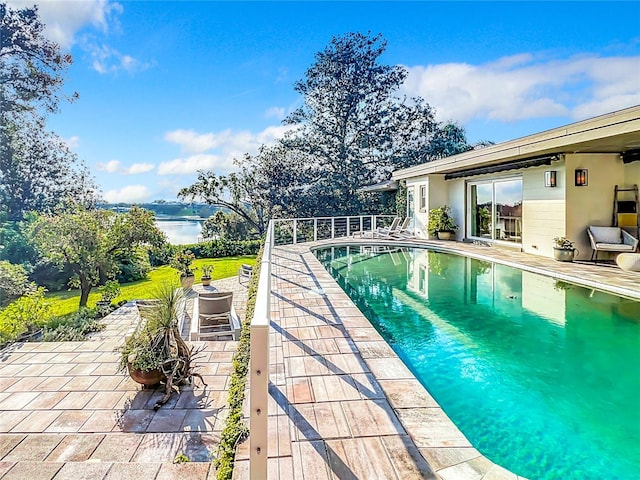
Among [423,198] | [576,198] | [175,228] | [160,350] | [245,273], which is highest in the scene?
[423,198]

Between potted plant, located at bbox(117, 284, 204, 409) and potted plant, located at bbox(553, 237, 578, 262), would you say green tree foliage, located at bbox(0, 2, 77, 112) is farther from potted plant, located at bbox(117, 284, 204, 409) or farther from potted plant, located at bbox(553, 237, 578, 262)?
potted plant, located at bbox(553, 237, 578, 262)

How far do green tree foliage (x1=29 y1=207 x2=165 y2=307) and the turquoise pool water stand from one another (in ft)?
20.6

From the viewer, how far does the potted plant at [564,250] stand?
9.27m

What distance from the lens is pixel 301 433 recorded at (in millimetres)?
2545

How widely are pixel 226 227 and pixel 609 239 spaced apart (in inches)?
799

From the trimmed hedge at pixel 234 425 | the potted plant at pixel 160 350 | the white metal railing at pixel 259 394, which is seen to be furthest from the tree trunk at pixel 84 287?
the white metal railing at pixel 259 394

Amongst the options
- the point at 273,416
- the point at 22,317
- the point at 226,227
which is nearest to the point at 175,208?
the point at 226,227

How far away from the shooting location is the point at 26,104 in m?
11.8

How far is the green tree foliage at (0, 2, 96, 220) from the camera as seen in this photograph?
1059cm

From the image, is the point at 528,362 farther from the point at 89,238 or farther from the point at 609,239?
the point at 89,238

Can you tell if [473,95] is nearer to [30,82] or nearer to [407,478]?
[30,82]

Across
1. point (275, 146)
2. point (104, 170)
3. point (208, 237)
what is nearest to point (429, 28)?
point (275, 146)

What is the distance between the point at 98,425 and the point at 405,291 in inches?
230

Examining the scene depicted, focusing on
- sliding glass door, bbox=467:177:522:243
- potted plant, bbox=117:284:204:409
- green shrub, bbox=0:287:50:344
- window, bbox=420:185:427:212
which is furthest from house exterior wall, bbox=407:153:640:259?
green shrub, bbox=0:287:50:344
